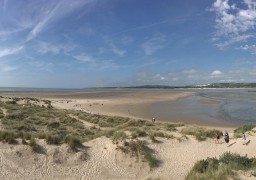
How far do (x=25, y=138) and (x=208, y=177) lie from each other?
391 inches

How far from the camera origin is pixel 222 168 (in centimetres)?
1105

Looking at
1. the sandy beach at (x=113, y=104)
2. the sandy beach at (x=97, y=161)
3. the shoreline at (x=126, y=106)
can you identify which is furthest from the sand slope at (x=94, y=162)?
the sandy beach at (x=113, y=104)

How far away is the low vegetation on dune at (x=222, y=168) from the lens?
10255 millimetres

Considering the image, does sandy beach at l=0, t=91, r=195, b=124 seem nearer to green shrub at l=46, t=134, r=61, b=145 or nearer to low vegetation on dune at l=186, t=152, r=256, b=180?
green shrub at l=46, t=134, r=61, b=145

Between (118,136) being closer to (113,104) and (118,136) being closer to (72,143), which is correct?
(72,143)

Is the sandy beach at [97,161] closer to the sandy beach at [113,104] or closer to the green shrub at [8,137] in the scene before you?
the green shrub at [8,137]

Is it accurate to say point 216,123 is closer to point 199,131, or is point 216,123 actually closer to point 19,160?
point 199,131

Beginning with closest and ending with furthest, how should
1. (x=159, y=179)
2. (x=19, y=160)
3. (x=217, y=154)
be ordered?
(x=159, y=179) → (x=19, y=160) → (x=217, y=154)

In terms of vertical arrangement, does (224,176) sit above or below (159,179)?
above

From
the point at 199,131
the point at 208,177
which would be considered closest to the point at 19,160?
the point at 208,177

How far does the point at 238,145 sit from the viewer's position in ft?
54.3

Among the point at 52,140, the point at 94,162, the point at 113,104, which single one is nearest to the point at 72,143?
the point at 52,140

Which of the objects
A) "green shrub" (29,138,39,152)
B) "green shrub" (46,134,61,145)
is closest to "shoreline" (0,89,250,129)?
"green shrub" (46,134,61,145)

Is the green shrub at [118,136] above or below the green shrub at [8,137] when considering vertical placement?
below
